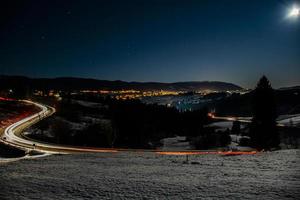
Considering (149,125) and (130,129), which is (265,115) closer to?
(130,129)

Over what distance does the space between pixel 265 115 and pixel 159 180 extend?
32254mm

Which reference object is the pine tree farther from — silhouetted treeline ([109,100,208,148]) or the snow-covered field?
silhouetted treeline ([109,100,208,148])

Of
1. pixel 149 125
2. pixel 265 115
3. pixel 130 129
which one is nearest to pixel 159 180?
pixel 265 115

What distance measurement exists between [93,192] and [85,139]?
4906 centimetres

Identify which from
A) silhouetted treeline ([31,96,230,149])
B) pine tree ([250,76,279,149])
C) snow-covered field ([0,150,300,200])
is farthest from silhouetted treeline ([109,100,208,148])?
snow-covered field ([0,150,300,200])

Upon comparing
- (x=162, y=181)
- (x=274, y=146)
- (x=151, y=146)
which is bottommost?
(x=151, y=146)

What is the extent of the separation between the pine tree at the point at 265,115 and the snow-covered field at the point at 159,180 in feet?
75.9

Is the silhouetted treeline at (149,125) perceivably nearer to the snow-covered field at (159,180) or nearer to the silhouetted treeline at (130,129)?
the silhouetted treeline at (130,129)

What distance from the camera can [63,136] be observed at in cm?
6112

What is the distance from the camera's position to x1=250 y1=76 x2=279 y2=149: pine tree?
133 ft

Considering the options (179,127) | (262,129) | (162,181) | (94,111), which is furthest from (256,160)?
(94,111)

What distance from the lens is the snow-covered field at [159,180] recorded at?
436 inches

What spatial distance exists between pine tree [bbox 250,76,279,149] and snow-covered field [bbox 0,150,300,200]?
75.9 feet

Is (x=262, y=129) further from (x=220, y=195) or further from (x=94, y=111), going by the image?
(x=94, y=111)
